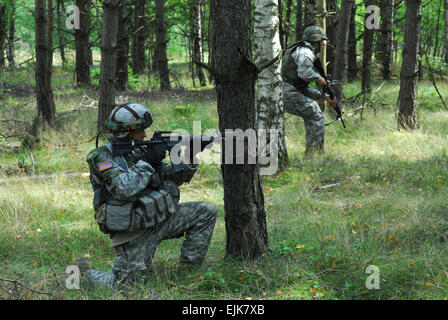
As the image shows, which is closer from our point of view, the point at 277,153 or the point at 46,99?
the point at 277,153

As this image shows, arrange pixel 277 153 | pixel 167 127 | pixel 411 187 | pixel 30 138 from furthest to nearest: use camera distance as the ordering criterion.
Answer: pixel 167 127 → pixel 30 138 → pixel 277 153 → pixel 411 187

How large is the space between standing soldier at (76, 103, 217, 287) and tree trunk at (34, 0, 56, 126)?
6327mm

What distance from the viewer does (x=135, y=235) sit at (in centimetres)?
363

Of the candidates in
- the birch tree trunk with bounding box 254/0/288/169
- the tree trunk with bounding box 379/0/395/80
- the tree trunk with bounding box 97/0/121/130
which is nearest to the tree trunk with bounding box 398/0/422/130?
the birch tree trunk with bounding box 254/0/288/169

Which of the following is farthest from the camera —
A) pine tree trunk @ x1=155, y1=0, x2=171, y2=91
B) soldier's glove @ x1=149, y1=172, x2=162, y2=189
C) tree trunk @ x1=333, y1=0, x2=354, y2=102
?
pine tree trunk @ x1=155, y1=0, x2=171, y2=91

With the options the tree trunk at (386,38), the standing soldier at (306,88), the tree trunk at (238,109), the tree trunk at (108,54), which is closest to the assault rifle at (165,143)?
the tree trunk at (238,109)

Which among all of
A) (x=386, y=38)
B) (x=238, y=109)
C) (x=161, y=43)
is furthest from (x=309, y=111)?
(x=386, y=38)

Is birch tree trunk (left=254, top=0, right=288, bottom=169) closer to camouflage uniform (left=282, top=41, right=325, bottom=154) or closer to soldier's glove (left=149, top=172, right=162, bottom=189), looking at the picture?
camouflage uniform (left=282, top=41, right=325, bottom=154)

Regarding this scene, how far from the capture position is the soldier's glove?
11.8ft

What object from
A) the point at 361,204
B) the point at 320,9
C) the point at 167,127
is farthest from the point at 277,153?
the point at 320,9
